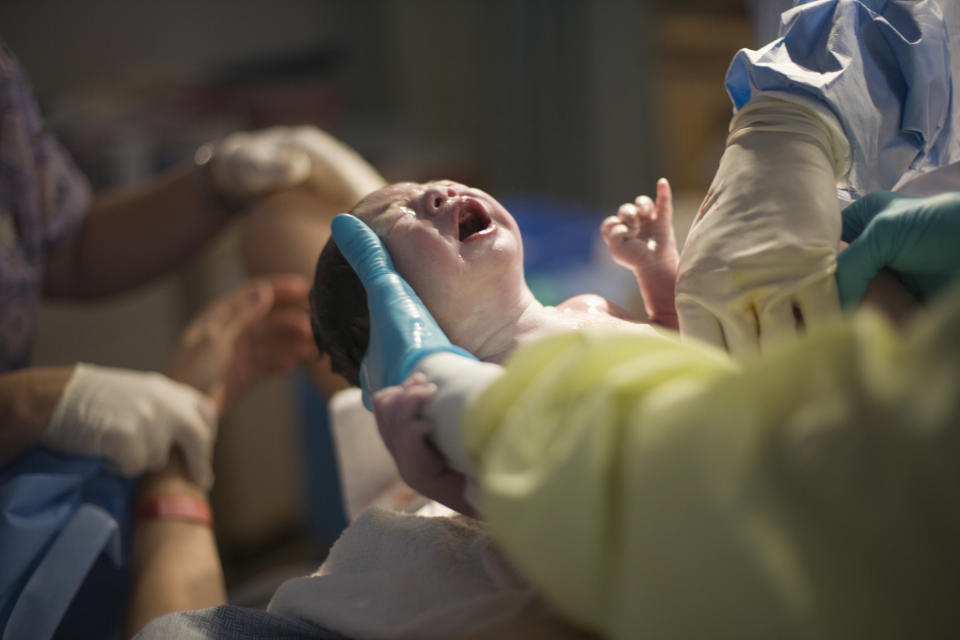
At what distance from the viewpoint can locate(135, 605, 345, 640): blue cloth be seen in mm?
612

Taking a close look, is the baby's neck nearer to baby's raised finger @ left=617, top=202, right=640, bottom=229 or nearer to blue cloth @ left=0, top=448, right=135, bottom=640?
baby's raised finger @ left=617, top=202, right=640, bottom=229

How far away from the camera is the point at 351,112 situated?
3.28 metres

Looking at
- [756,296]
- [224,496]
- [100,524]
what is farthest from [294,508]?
[756,296]

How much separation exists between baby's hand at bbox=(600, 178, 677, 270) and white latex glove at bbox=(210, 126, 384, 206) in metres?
0.52

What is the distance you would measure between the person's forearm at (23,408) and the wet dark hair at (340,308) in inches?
13.1

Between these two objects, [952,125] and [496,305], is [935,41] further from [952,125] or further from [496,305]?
[496,305]

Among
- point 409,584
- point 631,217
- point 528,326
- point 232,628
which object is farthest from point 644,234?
point 232,628

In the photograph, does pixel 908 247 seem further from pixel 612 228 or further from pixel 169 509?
pixel 169 509

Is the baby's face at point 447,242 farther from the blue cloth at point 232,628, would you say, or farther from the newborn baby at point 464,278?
the blue cloth at point 232,628

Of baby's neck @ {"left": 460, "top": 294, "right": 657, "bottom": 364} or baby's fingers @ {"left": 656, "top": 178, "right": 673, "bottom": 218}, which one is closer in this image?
baby's neck @ {"left": 460, "top": 294, "right": 657, "bottom": 364}

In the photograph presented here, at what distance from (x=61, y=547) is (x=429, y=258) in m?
0.50

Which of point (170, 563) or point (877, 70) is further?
point (170, 563)

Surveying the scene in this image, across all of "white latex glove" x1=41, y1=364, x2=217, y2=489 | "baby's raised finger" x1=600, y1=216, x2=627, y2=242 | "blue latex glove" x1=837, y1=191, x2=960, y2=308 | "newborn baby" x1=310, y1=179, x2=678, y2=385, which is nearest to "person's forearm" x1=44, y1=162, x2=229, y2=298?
"white latex glove" x1=41, y1=364, x2=217, y2=489

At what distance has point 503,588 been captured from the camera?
22.3 inches
